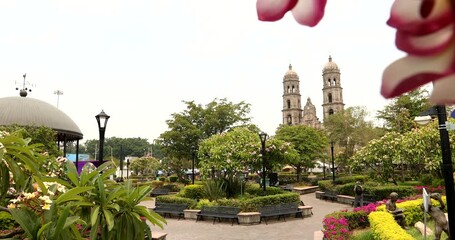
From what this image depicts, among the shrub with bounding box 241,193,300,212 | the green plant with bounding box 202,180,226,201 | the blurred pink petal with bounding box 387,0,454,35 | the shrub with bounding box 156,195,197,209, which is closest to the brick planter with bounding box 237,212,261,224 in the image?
the shrub with bounding box 241,193,300,212

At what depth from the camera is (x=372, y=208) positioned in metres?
12.5

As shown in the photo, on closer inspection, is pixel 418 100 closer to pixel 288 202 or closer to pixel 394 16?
pixel 288 202

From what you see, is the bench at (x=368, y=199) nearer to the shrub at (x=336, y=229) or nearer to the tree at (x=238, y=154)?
the tree at (x=238, y=154)

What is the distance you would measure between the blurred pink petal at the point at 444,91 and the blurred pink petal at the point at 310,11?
0.20 meters

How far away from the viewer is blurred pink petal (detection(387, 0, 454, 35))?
1.06 ft

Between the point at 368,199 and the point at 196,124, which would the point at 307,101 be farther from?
the point at 368,199

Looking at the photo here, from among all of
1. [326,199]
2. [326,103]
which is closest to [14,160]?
[326,199]

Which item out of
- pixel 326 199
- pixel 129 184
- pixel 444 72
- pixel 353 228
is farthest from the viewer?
pixel 326 199

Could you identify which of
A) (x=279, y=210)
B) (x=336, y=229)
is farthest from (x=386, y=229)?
(x=279, y=210)

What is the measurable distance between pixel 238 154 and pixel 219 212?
5145mm

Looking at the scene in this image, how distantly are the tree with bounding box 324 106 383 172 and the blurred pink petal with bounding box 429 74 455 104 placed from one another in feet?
136

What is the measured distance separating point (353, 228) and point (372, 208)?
1.25 metres

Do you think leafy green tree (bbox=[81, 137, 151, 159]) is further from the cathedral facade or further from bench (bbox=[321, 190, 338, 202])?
bench (bbox=[321, 190, 338, 202])

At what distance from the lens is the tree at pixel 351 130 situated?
4091 centimetres
